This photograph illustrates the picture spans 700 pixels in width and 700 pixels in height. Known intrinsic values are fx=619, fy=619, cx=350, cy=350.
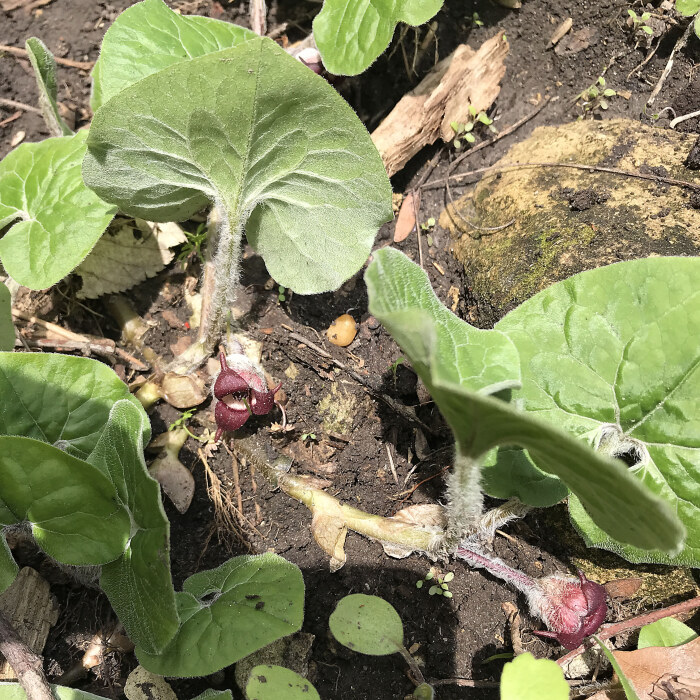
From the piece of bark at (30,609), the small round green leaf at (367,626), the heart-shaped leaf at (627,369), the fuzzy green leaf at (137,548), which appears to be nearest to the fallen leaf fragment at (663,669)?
the heart-shaped leaf at (627,369)

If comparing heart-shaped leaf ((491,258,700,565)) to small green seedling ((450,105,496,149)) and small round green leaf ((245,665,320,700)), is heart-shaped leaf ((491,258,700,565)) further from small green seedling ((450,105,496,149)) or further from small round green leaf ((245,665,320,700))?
small green seedling ((450,105,496,149))

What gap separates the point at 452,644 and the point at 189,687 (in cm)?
81

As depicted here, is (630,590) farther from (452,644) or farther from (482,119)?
(482,119)

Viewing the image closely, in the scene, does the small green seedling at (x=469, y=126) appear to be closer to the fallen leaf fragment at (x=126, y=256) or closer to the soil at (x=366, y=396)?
the soil at (x=366, y=396)

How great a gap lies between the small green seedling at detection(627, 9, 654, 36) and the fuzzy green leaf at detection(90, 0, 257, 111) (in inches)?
67.3

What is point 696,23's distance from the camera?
7.79 feet

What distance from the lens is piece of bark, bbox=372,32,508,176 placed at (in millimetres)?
2549

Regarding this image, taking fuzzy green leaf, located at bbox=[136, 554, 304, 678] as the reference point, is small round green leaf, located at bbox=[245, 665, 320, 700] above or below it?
below

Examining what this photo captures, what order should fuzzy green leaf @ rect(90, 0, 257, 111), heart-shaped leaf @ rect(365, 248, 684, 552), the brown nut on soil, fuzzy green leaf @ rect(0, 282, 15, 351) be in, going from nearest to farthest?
heart-shaped leaf @ rect(365, 248, 684, 552), fuzzy green leaf @ rect(0, 282, 15, 351), fuzzy green leaf @ rect(90, 0, 257, 111), the brown nut on soil

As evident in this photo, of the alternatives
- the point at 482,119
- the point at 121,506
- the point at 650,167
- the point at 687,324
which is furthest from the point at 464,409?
the point at 482,119

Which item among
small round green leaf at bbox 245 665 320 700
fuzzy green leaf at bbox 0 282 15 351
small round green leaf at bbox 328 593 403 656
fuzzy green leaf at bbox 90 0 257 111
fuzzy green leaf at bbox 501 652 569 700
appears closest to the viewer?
fuzzy green leaf at bbox 501 652 569 700

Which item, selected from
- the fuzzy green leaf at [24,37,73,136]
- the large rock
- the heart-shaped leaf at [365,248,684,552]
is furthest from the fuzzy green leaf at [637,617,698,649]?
the fuzzy green leaf at [24,37,73,136]

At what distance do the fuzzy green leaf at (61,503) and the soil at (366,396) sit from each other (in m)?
0.51

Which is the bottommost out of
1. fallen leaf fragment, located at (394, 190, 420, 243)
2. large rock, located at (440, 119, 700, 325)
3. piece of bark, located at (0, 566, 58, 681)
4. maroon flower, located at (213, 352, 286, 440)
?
piece of bark, located at (0, 566, 58, 681)
